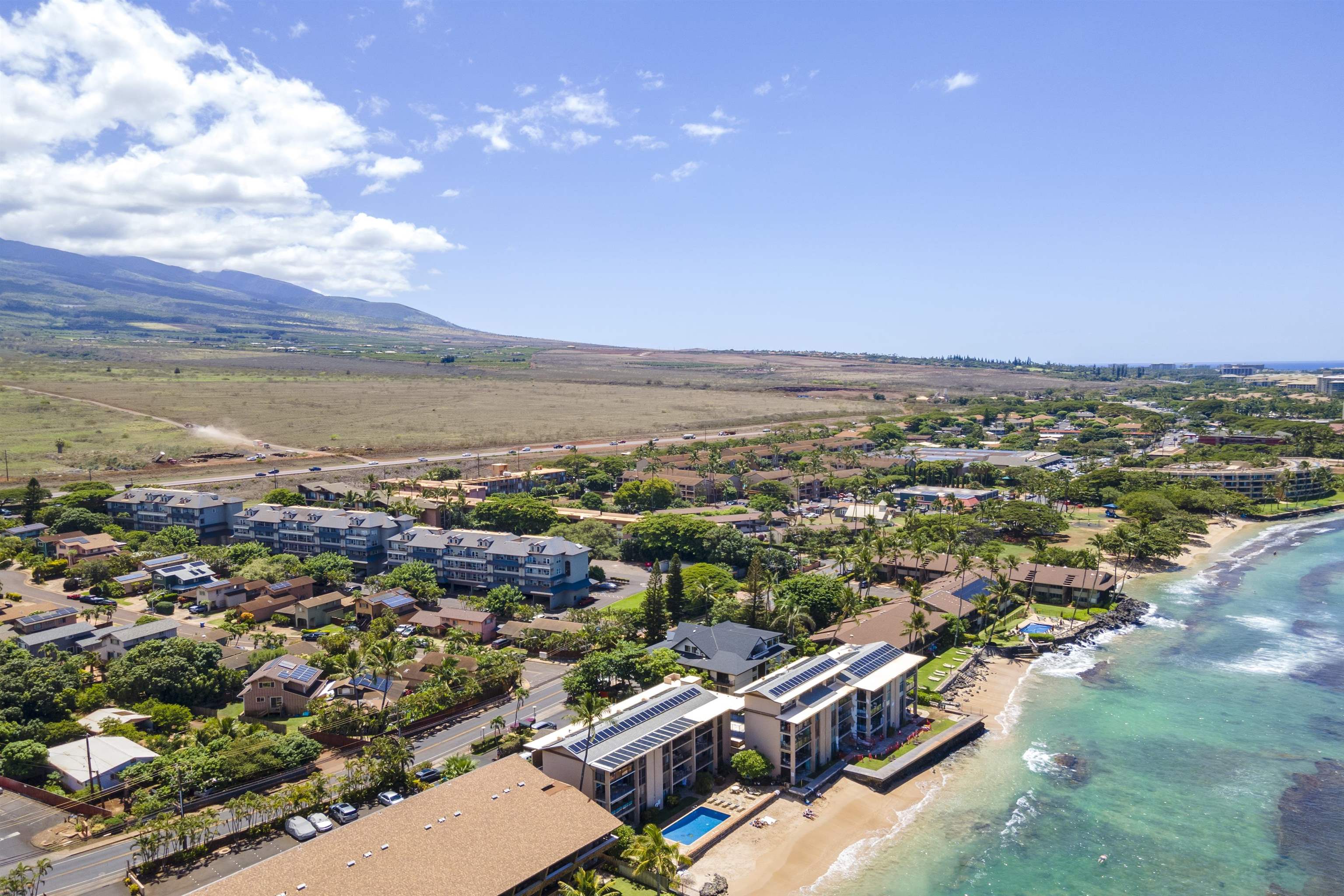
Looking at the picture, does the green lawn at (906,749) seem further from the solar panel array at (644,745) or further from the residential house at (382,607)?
the residential house at (382,607)

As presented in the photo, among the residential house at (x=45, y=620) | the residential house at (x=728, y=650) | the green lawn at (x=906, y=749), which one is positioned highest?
the residential house at (x=728, y=650)

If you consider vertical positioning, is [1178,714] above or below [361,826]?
below

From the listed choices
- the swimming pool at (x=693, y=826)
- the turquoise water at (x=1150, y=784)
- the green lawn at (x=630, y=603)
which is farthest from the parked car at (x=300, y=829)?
the green lawn at (x=630, y=603)

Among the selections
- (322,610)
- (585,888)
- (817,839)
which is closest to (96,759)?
(322,610)

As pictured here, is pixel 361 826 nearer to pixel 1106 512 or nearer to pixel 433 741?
pixel 433 741

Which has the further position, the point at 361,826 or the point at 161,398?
the point at 161,398

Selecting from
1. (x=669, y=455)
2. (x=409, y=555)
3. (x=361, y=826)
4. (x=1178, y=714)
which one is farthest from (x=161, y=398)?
(x=1178, y=714)
